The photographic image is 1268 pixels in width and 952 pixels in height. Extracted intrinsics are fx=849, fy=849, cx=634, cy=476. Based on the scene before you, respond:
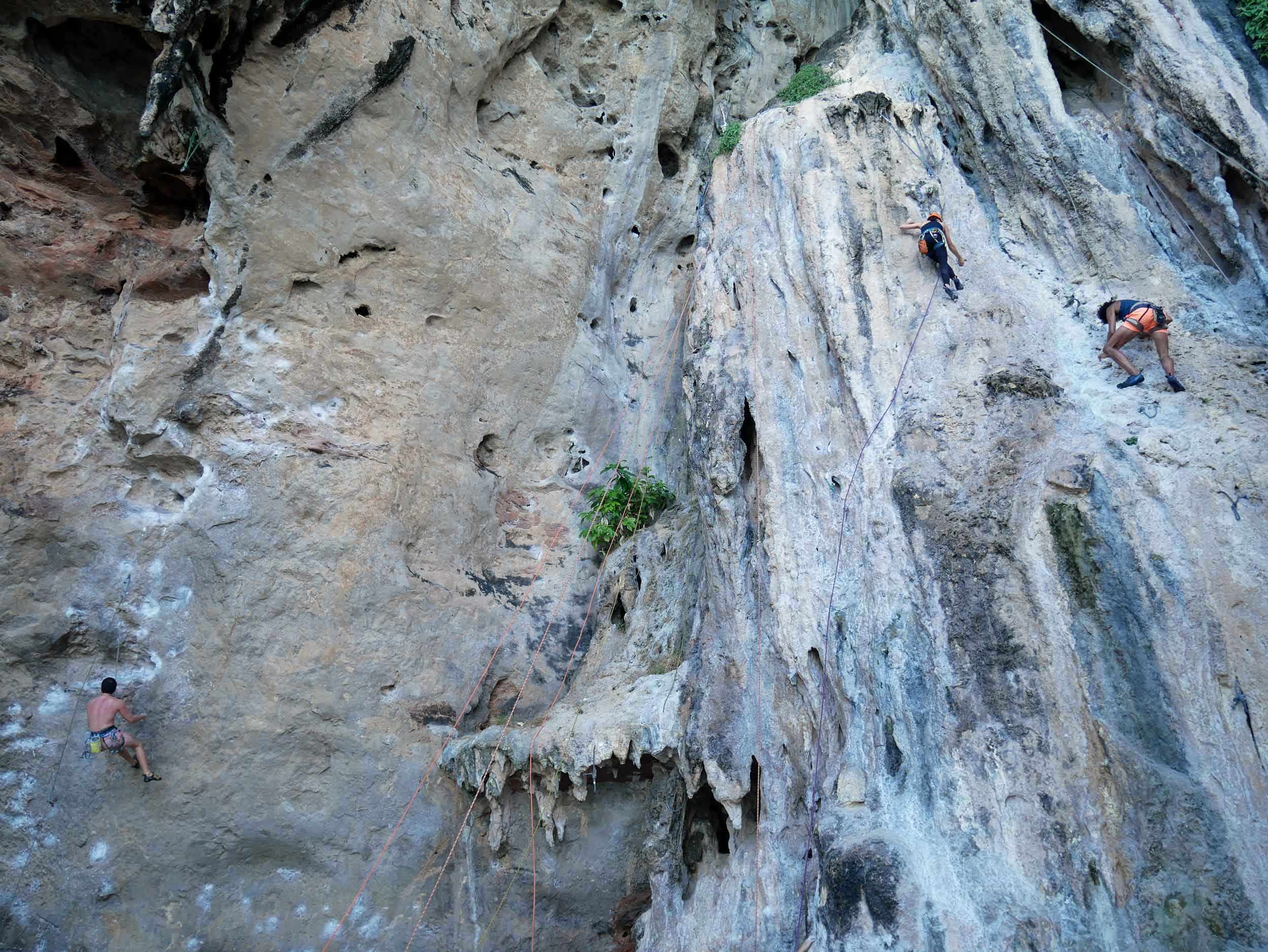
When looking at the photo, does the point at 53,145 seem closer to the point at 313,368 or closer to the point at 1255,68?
the point at 313,368

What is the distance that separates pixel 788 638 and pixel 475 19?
7753 millimetres

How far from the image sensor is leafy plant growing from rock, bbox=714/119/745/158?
9.69 metres

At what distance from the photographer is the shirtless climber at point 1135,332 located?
6309 mm

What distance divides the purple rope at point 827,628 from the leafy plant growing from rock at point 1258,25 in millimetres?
3106

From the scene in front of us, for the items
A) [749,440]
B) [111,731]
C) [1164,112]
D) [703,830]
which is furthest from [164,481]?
[1164,112]

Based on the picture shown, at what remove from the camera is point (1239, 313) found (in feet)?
21.4

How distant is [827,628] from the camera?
660 centimetres

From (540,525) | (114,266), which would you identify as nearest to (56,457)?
(114,266)

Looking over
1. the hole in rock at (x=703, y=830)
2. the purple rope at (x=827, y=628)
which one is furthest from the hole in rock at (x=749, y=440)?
the hole in rock at (x=703, y=830)

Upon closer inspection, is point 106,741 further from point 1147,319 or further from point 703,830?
point 1147,319

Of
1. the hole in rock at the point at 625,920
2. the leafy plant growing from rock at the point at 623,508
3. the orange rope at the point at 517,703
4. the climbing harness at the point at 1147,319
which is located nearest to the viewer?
the climbing harness at the point at 1147,319

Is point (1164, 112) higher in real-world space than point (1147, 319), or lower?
higher

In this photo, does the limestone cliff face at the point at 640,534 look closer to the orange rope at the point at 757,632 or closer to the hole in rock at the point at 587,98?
the orange rope at the point at 757,632

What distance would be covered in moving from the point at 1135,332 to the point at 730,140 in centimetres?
505
